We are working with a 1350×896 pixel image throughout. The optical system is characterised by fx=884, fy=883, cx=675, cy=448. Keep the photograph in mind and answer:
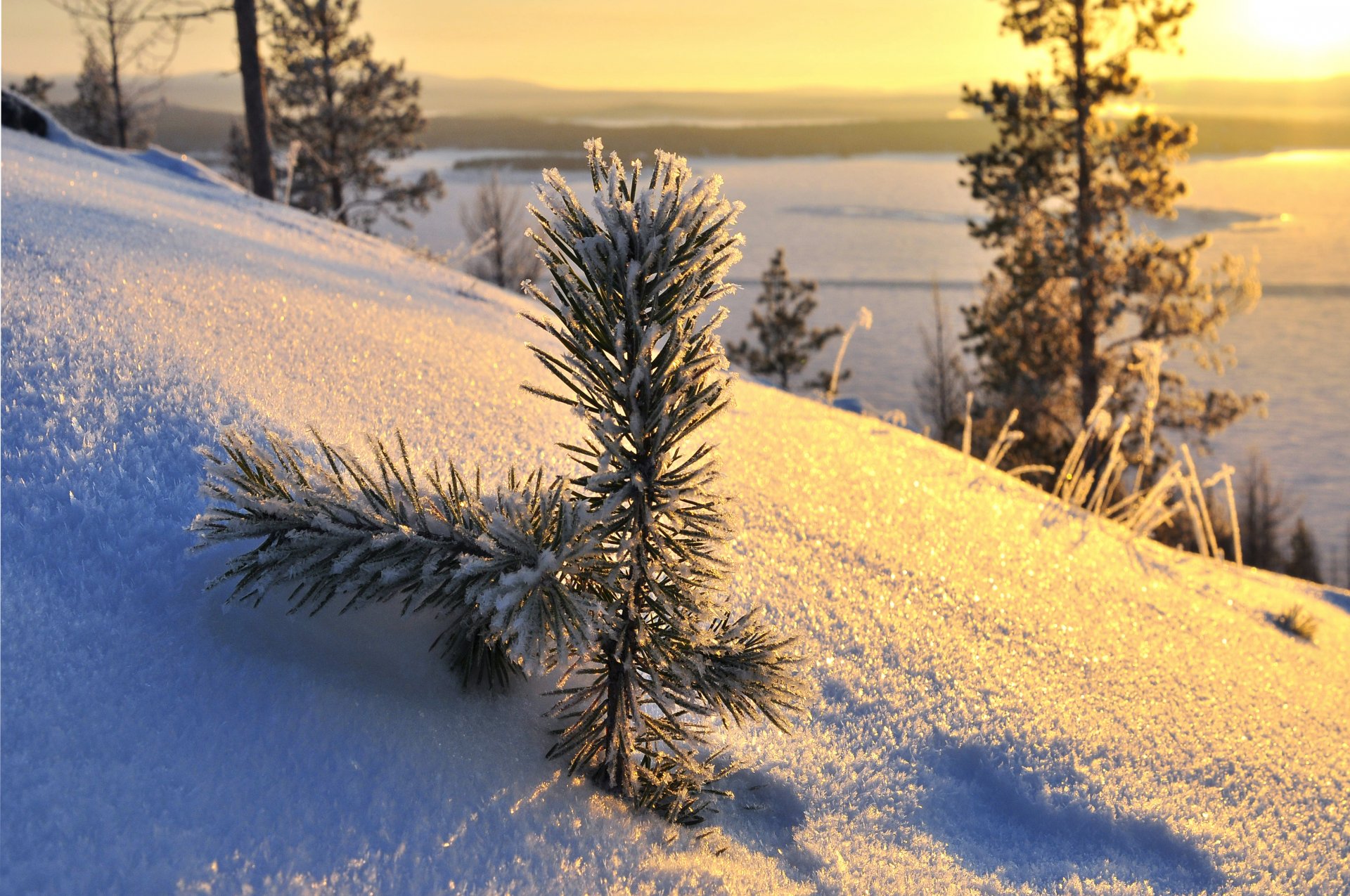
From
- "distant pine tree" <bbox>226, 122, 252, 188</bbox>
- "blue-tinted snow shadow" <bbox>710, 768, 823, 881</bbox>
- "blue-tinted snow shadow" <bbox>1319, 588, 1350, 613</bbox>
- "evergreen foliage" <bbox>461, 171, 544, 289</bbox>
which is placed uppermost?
"distant pine tree" <bbox>226, 122, 252, 188</bbox>

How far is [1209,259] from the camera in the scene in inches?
2251

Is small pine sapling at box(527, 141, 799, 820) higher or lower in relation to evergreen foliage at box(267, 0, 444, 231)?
lower

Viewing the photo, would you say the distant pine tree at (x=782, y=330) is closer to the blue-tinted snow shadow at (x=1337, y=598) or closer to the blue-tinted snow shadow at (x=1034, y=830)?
the blue-tinted snow shadow at (x=1337, y=598)

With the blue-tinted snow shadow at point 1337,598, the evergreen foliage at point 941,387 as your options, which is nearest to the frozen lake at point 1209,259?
the evergreen foliage at point 941,387

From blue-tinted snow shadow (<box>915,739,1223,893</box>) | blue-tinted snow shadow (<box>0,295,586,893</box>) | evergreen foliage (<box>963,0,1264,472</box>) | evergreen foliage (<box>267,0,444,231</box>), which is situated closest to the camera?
blue-tinted snow shadow (<box>0,295,586,893</box>)

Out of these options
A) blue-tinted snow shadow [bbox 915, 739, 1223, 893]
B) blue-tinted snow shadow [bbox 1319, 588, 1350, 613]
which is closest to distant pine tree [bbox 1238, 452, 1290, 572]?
blue-tinted snow shadow [bbox 1319, 588, 1350, 613]

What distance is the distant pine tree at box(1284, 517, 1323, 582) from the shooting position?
31812 mm

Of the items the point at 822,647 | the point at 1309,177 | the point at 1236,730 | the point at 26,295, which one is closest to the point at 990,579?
the point at 1236,730

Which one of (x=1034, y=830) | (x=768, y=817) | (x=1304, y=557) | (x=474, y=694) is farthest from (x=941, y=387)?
(x=474, y=694)

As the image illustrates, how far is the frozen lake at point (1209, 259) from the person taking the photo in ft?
113

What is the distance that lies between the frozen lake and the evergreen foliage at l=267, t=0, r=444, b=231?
2744 mm

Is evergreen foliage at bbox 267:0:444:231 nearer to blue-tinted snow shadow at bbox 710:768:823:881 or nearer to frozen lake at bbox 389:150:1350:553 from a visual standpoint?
frozen lake at bbox 389:150:1350:553

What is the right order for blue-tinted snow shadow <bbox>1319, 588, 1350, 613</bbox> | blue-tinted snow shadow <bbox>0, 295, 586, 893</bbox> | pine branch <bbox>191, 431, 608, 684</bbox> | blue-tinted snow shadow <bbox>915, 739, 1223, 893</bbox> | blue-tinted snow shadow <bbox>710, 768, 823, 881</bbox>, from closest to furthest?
blue-tinted snow shadow <bbox>0, 295, 586, 893</bbox> → pine branch <bbox>191, 431, 608, 684</bbox> → blue-tinted snow shadow <bbox>710, 768, 823, 881</bbox> → blue-tinted snow shadow <bbox>915, 739, 1223, 893</bbox> → blue-tinted snow shadow <bbox>1319, 588, 1350, 613</bbox>

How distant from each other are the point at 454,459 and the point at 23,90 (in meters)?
37.6
